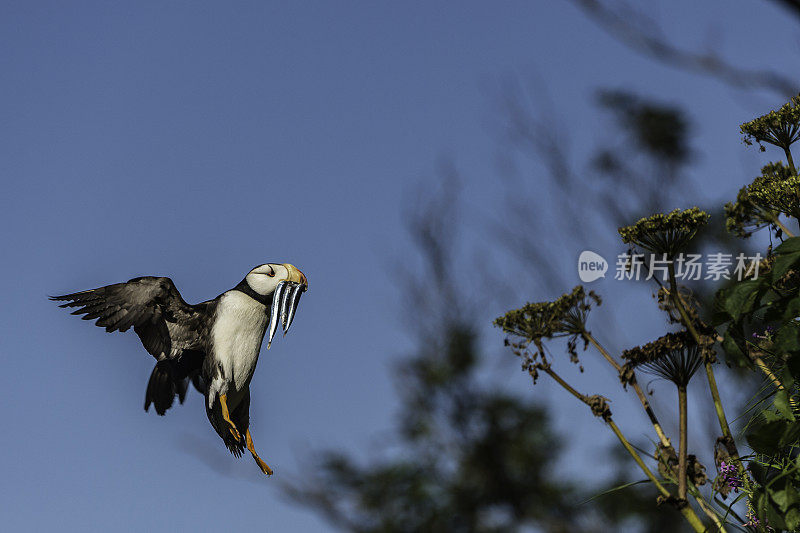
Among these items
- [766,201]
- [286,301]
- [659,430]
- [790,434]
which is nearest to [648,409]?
[659,430]

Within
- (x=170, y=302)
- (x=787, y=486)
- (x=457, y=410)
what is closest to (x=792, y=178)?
(x=787, y=486)

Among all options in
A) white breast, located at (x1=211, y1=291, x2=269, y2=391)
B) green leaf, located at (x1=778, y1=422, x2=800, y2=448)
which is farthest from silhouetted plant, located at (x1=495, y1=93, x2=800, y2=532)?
white breast, located at (x1=211, y1=291, x2=269, y2=391)

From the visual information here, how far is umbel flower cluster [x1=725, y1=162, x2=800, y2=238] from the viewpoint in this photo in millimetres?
2736

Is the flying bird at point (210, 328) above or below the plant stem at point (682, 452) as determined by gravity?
above

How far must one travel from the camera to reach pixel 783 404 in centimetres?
246

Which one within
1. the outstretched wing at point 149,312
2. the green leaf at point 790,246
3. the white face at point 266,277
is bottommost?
the green leaf at point 790,246

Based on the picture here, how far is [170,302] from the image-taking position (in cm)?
220

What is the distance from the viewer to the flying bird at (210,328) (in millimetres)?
1993

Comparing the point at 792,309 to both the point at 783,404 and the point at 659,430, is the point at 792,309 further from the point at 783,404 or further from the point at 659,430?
the point at 659,430

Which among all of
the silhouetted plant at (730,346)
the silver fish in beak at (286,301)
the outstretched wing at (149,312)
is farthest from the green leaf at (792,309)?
the outstretched wing at (149,312)

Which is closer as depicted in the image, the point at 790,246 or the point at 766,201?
the point at 790,246

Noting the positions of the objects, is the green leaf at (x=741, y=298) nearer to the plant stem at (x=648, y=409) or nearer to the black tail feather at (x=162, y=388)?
the plant stem at (x=648, y=409)

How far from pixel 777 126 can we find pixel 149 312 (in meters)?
2.33

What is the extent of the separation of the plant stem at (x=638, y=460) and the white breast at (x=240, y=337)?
1.21 meters
